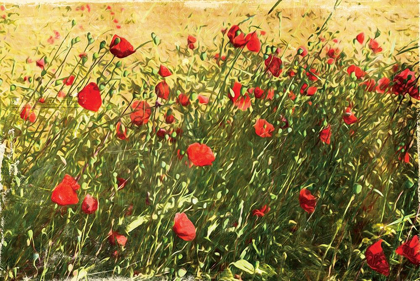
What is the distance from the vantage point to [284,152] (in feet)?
6.28

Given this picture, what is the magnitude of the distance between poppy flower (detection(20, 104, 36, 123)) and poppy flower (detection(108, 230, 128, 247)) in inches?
20.2

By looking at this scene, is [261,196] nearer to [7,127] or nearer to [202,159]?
[202,159]

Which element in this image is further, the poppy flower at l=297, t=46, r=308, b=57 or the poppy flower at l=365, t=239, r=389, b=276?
the poppy flower at l=297, t=46, r=308, b=57

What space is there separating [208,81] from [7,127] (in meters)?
0.81

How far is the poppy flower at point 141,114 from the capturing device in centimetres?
177

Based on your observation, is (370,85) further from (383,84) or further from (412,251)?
(412,251)

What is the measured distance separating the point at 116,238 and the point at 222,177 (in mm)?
404

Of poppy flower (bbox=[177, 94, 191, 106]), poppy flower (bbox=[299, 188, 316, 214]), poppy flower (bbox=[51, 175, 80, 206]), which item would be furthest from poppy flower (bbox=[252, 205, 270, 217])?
poppy flower (bbox=[51, 175, 80, 206])

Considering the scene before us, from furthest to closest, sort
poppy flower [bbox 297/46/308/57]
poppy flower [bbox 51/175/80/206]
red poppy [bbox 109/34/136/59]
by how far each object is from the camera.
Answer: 1. poppy flower [bbox 297/46/308/57]
2. red poppy [bbox 109/34/136/59]
3. poppy flower [bbox 51/175/80/206]

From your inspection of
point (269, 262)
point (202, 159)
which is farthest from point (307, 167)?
point (202, 159)

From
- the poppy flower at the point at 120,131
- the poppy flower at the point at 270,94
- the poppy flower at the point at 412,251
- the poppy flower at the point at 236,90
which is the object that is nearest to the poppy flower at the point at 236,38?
the poppy flower at the point at 236,90

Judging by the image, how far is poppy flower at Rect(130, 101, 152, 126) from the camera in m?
1.77

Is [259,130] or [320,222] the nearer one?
[259,130]

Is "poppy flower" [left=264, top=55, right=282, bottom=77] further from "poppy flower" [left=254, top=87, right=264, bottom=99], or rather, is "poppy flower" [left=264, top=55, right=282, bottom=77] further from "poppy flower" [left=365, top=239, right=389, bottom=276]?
"poppy flower" [left=365, top=239, right=389, bottom=276]
